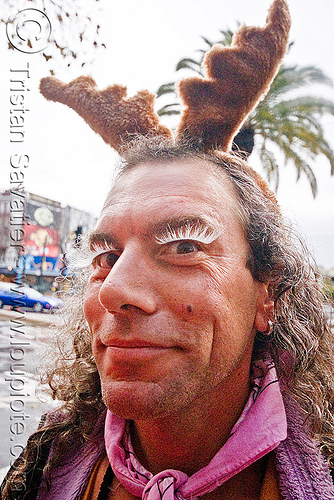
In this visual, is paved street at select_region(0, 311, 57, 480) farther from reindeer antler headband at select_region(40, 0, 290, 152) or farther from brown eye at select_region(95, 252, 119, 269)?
reindeer antler headband at select_region(40, 0, 290, 152)

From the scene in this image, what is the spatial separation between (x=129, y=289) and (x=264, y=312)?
0.59 m

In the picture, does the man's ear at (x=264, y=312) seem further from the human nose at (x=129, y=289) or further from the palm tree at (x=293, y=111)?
the palm tree at (x=293, y=111)

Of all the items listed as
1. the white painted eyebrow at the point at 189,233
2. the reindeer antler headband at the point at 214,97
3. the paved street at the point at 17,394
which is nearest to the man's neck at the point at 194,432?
the white painted eyebrow at the point at 189,233

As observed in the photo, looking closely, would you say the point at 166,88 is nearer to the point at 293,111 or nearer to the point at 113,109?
the point at 293,111

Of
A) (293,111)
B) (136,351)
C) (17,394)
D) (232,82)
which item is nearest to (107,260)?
(136,351)

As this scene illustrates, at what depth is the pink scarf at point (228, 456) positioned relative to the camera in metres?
1.22

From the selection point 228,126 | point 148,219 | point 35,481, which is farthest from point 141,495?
point 228,126

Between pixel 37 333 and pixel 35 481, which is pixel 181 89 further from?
pixel 37 333

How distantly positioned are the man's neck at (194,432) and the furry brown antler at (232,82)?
3.38 feet

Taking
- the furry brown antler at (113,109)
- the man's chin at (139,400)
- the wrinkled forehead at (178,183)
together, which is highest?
the furry brown antler at (113,109)

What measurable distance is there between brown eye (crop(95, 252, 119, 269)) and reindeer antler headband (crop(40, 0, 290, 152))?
0.57 m

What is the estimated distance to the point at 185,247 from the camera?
A: 134 centimetres

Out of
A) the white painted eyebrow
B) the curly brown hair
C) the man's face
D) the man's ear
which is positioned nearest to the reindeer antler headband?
the curly brown hair

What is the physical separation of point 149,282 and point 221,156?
71 centimetres
